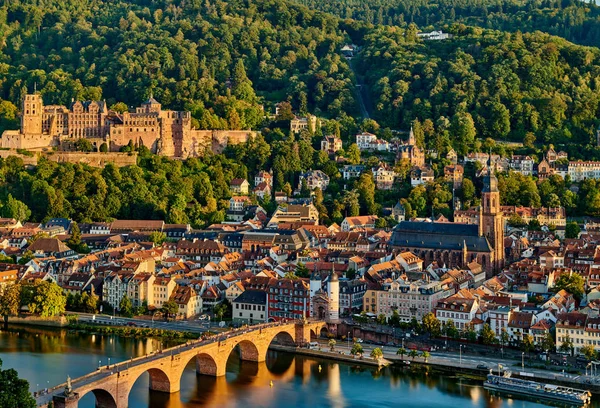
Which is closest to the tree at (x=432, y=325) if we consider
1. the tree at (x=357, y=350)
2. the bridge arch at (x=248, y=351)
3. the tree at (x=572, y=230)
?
the tree at (x=357, y=350)

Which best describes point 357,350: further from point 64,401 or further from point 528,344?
point 64,401

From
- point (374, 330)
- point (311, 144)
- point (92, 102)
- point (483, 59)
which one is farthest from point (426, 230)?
point (483, 59)

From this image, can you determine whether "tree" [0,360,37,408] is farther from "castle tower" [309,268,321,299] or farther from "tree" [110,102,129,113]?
"tree" [110,102,129,113]

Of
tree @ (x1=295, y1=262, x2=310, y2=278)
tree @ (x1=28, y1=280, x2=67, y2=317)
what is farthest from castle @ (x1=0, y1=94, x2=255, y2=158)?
tree @ (x1=28, y1=280, x2=67, y2=317)

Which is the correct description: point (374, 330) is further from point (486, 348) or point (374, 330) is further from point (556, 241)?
point (556, 241)

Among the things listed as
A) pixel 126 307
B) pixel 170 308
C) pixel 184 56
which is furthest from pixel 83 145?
pixel 170 308
